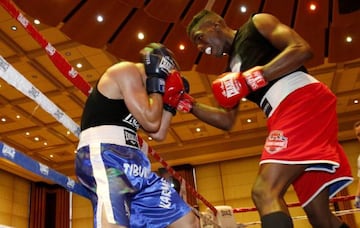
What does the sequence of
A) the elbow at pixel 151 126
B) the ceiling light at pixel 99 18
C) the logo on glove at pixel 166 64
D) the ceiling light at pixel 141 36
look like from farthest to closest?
the ceiling light at pixel 141 36
the ceiling light at pixel 99 18
the logo on glove at pixel 166 64
the elbow at pixel 151 126

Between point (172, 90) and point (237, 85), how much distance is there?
0.96 ft

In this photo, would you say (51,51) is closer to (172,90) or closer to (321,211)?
(172,90)

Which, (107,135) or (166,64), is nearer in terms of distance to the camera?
(107,135)

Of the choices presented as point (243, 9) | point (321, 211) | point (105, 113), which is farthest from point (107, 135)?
point (243, 9)

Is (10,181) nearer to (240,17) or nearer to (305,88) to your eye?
(240,17)

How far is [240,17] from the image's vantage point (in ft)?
16.9

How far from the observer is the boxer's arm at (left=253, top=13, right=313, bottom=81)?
1.53 meters

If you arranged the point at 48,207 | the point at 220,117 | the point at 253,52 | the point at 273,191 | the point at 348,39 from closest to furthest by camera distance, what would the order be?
1. the point at 273,191
2. the point at 253,52
3. the point at 220,117
4. the point at 348,39
5. the point at 48,207

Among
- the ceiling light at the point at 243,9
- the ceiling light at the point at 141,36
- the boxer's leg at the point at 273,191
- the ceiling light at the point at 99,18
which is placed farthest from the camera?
the ceiling light at the point at 141,36

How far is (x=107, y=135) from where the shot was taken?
1.55 meters

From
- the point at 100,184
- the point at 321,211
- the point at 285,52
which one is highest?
the point at 285,52

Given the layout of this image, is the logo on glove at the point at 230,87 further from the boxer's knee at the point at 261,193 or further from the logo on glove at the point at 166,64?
the boxer's knee at the point at 261,193

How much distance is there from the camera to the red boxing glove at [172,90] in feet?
5.70

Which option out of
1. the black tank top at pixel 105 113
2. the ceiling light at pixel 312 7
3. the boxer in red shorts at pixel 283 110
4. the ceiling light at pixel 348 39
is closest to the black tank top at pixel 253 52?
the boxer in red shorts at pixel 283 110
